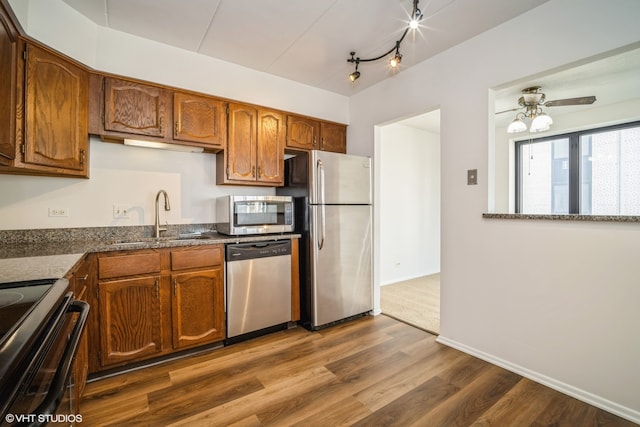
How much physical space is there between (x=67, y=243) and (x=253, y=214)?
1419 mm

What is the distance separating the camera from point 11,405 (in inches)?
20.1

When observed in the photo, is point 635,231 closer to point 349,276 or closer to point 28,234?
point 349,276

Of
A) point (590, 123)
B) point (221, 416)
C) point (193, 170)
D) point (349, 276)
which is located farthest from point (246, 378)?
point (590, 123)

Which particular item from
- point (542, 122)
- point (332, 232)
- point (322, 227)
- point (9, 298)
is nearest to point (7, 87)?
point (9, 298)

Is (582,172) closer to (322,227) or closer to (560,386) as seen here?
(560,386)

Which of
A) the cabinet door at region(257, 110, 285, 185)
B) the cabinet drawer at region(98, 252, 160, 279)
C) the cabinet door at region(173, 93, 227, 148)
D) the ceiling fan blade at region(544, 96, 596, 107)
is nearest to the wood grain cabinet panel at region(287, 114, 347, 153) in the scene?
the cabinet door at region(257, 110, 285, 185)

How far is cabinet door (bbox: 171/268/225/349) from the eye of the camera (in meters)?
2.26

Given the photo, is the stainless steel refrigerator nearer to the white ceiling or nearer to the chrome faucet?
the white ceiling

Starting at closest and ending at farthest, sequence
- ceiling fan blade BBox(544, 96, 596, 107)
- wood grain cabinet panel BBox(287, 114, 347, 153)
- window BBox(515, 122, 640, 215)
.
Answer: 1. ceiling fan blade BBox(544, 96, 596, 107)
2. wood grain cabinet panel BBox(287, 114, 347, 153)
3. window BBox(515, 122, 640, 215)

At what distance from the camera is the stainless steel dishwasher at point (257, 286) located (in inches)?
98.3

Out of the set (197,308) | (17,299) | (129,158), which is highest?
(129,158)

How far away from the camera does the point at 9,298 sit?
36.2 inches

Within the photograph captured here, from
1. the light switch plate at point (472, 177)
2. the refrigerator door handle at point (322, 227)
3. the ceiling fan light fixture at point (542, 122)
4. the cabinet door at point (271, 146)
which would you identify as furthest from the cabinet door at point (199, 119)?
the ceiling fan light fixture at point (542, 122)

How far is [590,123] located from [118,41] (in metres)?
5.53
